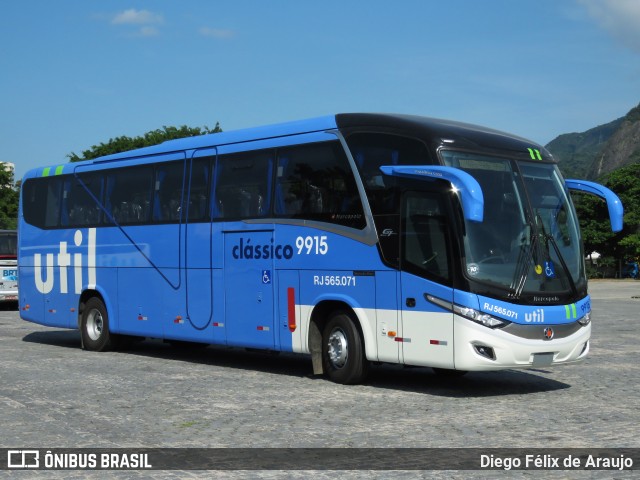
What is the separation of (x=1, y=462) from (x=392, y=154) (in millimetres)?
6517

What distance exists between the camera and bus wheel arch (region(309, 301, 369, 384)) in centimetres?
1336

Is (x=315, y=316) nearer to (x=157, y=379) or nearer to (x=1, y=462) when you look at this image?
(x=157, y=379)

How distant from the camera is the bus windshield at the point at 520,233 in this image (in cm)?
1206

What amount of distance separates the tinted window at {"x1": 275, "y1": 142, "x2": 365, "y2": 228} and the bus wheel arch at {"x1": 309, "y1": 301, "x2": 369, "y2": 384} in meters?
1.23

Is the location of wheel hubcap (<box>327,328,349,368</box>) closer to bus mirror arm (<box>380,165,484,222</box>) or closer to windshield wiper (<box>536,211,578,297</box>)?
bus mirror arm (<box>380,165,484,222</box>)

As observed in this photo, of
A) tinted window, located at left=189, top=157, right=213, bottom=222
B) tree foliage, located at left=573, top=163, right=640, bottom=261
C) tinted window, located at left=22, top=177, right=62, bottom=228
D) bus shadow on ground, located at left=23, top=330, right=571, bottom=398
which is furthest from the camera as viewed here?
tree foliage, located at left=573, top=163, right=640, bottom=261

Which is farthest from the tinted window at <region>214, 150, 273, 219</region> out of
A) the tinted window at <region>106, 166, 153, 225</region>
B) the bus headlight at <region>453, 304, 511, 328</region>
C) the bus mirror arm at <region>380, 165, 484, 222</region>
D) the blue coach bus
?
the bus headlight at <region>453, 304, 511, 328</region>

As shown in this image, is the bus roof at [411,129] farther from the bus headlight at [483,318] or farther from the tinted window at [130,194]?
the tinted window at [130,194]

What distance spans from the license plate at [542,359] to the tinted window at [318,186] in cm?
277

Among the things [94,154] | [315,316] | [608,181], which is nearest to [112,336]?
[315,316]

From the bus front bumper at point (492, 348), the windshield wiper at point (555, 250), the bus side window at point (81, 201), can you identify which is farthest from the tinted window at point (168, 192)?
the windshield wiper at point (555, 250)

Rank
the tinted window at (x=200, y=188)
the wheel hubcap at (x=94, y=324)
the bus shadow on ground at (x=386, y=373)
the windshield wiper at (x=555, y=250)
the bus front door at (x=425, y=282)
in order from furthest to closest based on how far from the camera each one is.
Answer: the wheel hubcap at (x=94, y=324), the tinted window at (x=200, y=188), the bus shadow on ground at (x=386, y=373), the windshield wiper at (x=555, y=250), the bus front door at (x=425, y=282)

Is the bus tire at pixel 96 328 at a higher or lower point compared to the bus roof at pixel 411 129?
lower

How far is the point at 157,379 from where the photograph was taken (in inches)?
559
